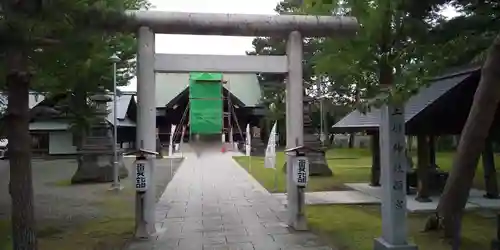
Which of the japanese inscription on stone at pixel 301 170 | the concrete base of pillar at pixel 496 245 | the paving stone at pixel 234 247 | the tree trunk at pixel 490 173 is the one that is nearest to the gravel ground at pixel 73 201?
the paving stone at pixel 234 247

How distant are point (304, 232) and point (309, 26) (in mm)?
3858

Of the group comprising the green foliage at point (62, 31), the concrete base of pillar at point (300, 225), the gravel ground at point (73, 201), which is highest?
the green foliage at point (62, 31)

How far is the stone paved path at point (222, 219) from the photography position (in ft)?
25.3

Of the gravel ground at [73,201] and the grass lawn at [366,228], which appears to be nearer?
the grass lawn at [366,228]

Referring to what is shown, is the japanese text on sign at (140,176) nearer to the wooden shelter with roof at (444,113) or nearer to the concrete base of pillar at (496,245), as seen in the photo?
the wooden shelter with roof at (444,113)

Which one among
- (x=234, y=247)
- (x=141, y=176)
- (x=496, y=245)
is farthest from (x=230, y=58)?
(x=496, y=245)

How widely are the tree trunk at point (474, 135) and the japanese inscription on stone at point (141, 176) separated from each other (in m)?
4.86

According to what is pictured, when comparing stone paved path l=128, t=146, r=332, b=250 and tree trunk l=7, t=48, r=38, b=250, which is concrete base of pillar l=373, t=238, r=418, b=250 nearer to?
stone paved path l=128, t=146, r=332, b=250

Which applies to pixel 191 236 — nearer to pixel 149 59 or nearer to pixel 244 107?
pixel 149 59

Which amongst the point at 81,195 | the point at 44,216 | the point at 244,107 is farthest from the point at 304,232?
the point at 244,107

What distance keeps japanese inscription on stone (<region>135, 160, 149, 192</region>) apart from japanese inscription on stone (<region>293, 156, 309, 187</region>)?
271 centimetres

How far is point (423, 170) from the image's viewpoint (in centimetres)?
1168

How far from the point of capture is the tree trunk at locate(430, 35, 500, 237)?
5188mm

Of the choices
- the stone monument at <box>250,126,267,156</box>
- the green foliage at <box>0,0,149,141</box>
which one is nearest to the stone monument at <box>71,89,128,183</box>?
the green foliage at <box>0,0,149,141</box>
